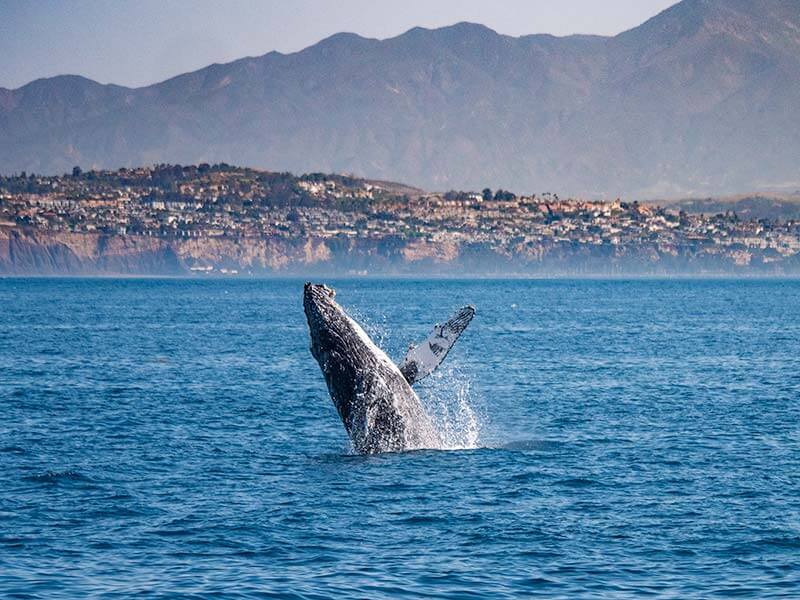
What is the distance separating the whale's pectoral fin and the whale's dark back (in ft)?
0.89

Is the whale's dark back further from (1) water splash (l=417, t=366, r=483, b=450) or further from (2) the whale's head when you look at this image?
(1) water splash (l=417, t=366, r=483, b=450)

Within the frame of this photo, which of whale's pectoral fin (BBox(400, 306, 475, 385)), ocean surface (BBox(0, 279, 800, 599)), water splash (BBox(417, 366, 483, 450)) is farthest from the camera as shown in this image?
water splash (BBox(417, 366, 483, 450))

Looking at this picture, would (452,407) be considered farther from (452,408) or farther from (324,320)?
A: (324,320)

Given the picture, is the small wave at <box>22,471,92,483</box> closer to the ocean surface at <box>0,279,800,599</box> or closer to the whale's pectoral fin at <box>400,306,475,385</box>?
the ocean surface at <box>0,279,800,599</box>

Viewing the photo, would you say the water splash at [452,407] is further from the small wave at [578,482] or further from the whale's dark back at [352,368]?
the whale's dark back at [352,368]

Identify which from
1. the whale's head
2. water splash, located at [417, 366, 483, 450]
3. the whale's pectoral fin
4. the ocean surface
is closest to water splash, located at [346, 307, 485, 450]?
water splash, located at [417, 366, 483, 450]

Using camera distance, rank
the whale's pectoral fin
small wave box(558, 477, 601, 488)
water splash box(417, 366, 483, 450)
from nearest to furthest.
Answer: the whale's pectoral fin → small wave box(558, 477, 601, 488) → water splash box(417, 366, 483, 450)

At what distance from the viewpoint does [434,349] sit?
25672 mm

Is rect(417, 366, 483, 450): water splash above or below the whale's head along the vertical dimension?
below

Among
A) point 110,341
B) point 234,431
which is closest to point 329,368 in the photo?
point 234,431

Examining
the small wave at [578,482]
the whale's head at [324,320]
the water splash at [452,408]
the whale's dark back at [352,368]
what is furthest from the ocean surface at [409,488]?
the whale's head at [324,320]

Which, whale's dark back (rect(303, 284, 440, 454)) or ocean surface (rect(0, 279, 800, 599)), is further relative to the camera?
whale's dark back (rect(303, 284, 440, 454))

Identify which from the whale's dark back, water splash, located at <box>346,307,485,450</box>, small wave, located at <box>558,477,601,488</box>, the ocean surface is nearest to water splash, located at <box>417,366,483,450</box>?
water splash, located at <box>346,307,485,450</box>

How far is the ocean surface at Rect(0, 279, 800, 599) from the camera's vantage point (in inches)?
853
